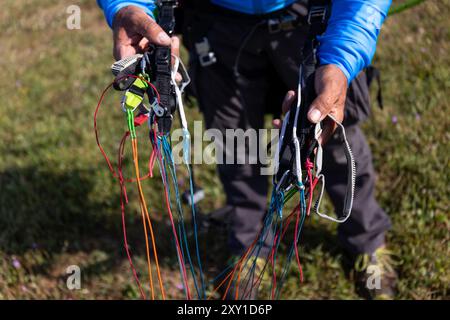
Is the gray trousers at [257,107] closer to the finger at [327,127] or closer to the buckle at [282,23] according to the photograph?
the buckle at [282,23]

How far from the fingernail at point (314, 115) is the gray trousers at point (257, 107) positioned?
0.73 m

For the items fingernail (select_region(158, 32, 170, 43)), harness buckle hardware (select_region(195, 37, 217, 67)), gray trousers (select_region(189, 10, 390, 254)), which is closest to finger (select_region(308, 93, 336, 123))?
fingernail (select_region(158, 32, 170, 43))

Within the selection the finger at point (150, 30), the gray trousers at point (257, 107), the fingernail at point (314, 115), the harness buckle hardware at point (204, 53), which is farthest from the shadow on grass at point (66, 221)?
the fingernail at point (314, 115)

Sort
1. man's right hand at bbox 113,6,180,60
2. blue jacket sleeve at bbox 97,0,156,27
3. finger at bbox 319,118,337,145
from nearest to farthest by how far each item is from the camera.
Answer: finger at bbox 319,118,337,145
man's right hand at bbox 113,6,180,60
blue jacket sleeve at bbox 97,0,156,27

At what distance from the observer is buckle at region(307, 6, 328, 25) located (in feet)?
5.58

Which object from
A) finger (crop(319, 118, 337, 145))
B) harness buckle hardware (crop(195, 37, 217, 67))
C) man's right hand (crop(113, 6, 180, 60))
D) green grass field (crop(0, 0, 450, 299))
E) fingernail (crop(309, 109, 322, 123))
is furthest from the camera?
green grass field (crop(0, 0, 450, 299))

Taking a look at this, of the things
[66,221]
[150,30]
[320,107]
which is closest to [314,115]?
[320,107]

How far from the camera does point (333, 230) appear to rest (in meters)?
2.84

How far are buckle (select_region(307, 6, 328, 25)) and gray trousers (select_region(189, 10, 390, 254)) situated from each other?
0.37 m

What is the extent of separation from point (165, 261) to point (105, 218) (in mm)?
616

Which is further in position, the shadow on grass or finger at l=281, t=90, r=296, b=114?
the shadow on grass

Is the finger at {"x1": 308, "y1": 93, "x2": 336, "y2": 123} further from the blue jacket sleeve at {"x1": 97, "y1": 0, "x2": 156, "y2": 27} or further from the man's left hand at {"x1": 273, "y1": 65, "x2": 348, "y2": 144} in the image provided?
the blue jacket sleeve at {"x1": 97, "y1": 0, "x2": 156, "y2": 27}

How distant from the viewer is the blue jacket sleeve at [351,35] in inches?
60.3
